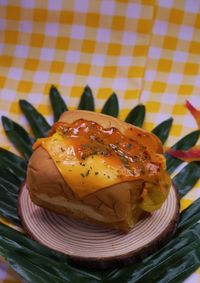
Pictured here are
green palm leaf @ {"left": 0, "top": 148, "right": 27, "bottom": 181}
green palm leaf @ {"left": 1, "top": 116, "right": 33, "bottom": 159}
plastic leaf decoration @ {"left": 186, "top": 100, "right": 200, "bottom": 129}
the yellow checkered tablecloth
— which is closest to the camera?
green palm leaf @ {"left": 0, "top": 148, "right": 27, "bottom": 181}

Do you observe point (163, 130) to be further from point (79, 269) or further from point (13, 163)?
point (79, 269)

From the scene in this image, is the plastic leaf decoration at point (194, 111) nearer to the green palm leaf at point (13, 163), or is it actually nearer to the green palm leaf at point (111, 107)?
the green palm leaf at point (111, 107)

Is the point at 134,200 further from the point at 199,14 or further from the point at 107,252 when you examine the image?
the point at 199,14

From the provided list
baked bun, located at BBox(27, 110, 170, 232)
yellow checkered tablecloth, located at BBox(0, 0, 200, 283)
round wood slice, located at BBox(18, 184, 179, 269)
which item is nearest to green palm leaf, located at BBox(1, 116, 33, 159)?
yellow checkered tablecloth, located at BBox(0, 0, 200, 283)

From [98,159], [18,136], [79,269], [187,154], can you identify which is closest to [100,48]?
[18,136]

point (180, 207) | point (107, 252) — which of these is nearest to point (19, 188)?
point (107, 252)

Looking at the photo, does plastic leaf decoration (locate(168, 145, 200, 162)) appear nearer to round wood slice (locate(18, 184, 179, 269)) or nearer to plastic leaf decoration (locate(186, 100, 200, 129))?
plastic leaf decoration (locate(186, 100, 200, 129))

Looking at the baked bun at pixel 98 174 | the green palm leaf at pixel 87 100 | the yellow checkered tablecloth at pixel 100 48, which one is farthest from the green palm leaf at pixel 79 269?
the yellow checkered tablecloth at pixel 100 48
